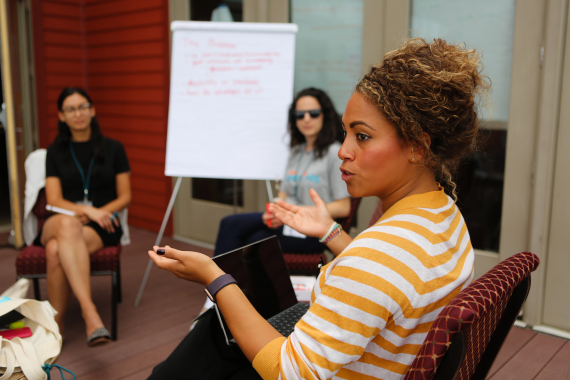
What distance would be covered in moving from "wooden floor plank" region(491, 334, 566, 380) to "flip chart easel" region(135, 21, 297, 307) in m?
1.58

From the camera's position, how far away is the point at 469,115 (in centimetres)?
97

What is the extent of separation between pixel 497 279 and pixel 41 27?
199 inches

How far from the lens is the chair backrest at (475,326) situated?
2.36 feet

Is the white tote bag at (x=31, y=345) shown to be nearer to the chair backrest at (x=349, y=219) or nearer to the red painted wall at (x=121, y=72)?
the chair backrest at (x=349, y=219)

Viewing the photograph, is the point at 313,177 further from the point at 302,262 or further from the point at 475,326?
the point at 475,326

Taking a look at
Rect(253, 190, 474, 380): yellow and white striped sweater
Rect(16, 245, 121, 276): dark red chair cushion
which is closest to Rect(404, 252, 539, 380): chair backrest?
Rect(253, 190, 474, 380): yellow and white striped sweater

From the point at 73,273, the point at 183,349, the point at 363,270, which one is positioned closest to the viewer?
the point at 363,270

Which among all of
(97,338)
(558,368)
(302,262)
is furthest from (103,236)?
(558,368)

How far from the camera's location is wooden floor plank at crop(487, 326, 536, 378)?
2.11 meters

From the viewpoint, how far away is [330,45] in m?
3.20

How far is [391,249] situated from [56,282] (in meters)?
2.02

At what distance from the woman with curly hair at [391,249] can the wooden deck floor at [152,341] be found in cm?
137

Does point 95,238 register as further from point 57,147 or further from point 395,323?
point 395,323

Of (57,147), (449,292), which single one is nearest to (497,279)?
(449,292)
